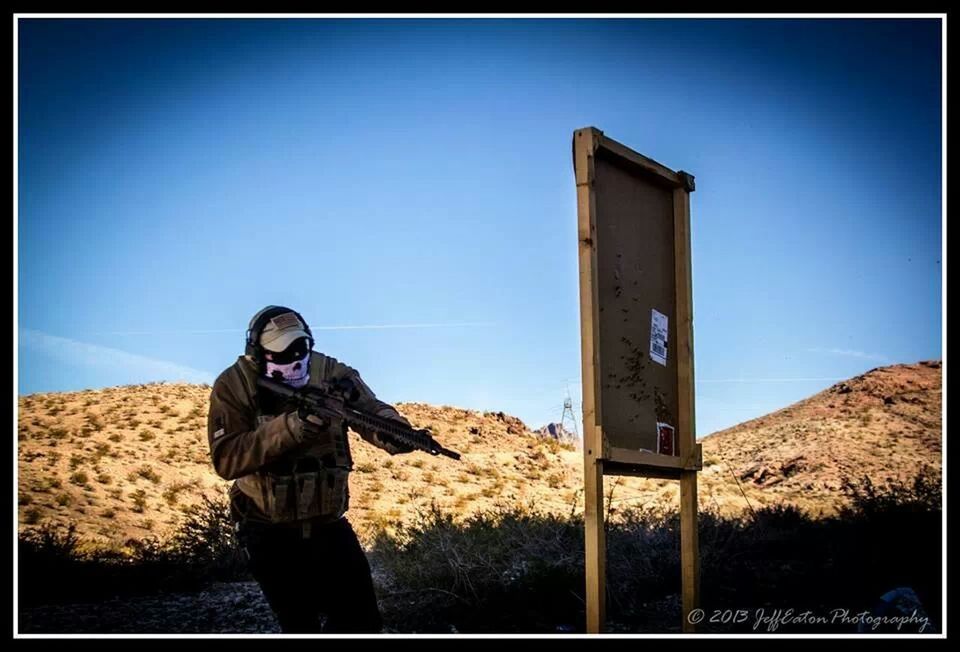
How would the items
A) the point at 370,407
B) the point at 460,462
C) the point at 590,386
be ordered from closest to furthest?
1. the point at 590,386
2. the point at 370,407
3. the point at 460,462

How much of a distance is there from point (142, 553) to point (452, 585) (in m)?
3.70

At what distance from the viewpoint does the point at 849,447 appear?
846 inches

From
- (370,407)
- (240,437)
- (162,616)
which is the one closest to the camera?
(240,437)

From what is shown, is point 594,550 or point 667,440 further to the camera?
point 667,440

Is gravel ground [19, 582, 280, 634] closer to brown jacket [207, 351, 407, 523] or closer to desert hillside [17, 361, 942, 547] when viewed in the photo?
brown jacket [207, 351, 407, 523]

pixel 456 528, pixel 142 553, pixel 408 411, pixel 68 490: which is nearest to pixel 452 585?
pixel 456 528

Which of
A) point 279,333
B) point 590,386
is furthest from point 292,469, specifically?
point 590,386

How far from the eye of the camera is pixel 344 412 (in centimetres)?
463

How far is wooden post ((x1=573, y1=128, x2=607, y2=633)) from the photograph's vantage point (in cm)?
470

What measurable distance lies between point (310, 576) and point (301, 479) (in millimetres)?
481

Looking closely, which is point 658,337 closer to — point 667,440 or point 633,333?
point 633,333

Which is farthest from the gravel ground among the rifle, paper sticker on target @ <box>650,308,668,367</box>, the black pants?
paper sticker on target @ <box>650,308,668,367</box>

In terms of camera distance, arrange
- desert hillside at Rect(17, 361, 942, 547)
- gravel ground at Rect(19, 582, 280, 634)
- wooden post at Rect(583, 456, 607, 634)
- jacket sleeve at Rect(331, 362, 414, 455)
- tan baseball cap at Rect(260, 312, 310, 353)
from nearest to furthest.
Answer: wooden post at Rect(583, 456, 607, 634) → tan baseball cap at Rect(260, 312, 310, 353) → jacket sleeve at Rect(331, 362, 414, 455) → gravel ground at Rect(19, 582, 280, 634) → desert hillside at Rect(17, 361, 942, 547)

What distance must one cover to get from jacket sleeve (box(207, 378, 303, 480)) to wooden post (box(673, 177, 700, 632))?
91.6 inches
